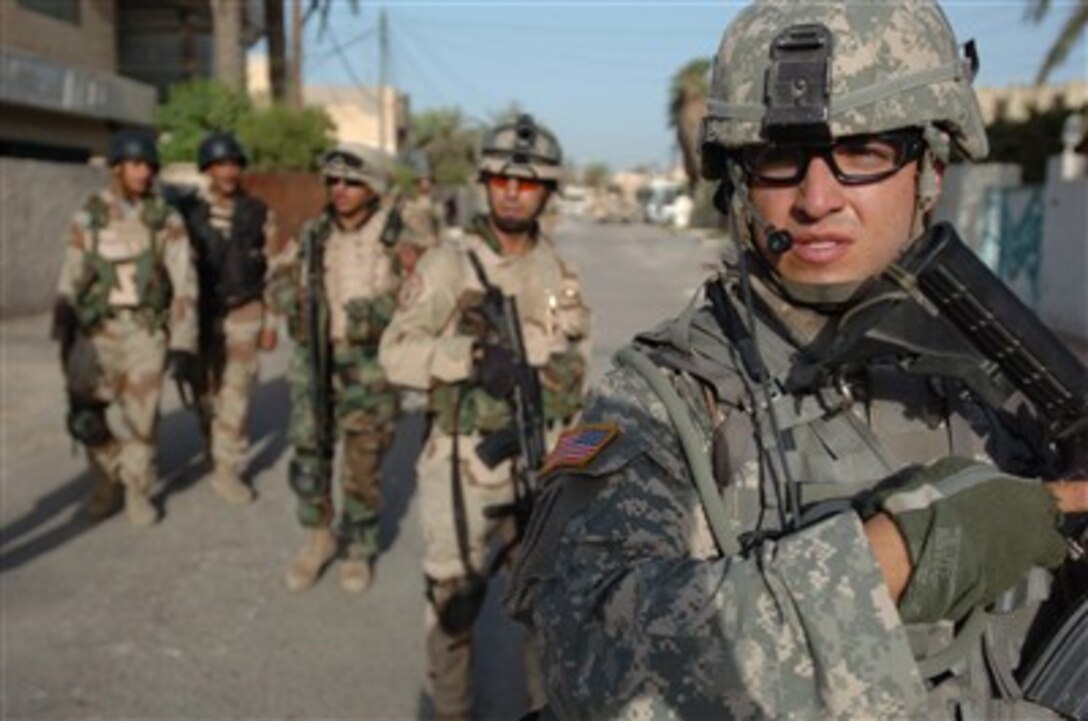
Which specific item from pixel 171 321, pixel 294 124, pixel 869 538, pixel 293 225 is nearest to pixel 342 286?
pixel 171 321

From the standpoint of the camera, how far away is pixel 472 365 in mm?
3236

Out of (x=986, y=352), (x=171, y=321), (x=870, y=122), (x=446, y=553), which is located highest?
(x=870, y=122)

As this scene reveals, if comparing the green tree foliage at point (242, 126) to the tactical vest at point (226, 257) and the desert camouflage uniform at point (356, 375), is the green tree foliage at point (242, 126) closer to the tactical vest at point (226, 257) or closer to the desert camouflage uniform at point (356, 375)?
the tactical vest at point (226, 257)

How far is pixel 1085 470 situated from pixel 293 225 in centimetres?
1527

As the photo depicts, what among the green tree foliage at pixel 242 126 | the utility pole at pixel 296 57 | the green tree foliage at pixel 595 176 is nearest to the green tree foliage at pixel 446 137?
the utility pole at pixel 296 57

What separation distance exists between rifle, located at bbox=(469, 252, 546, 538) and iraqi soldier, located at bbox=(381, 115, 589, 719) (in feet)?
0.08

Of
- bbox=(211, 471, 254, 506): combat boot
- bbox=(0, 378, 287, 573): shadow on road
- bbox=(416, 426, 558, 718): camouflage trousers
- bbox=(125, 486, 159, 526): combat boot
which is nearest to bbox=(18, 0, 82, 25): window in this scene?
bbox=(0, 378, 287, 573): shadow on road

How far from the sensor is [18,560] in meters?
4.71

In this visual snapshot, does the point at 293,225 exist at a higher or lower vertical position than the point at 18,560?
higher

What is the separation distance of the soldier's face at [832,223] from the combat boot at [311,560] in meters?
3.47

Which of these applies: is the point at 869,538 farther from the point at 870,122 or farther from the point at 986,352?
the point at 870,122

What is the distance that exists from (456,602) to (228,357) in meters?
3.06

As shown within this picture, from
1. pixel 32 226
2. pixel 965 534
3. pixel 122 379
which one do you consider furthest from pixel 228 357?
pixel 32 226

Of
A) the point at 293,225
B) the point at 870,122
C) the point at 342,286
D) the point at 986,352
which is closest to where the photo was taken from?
the point at 986,352
